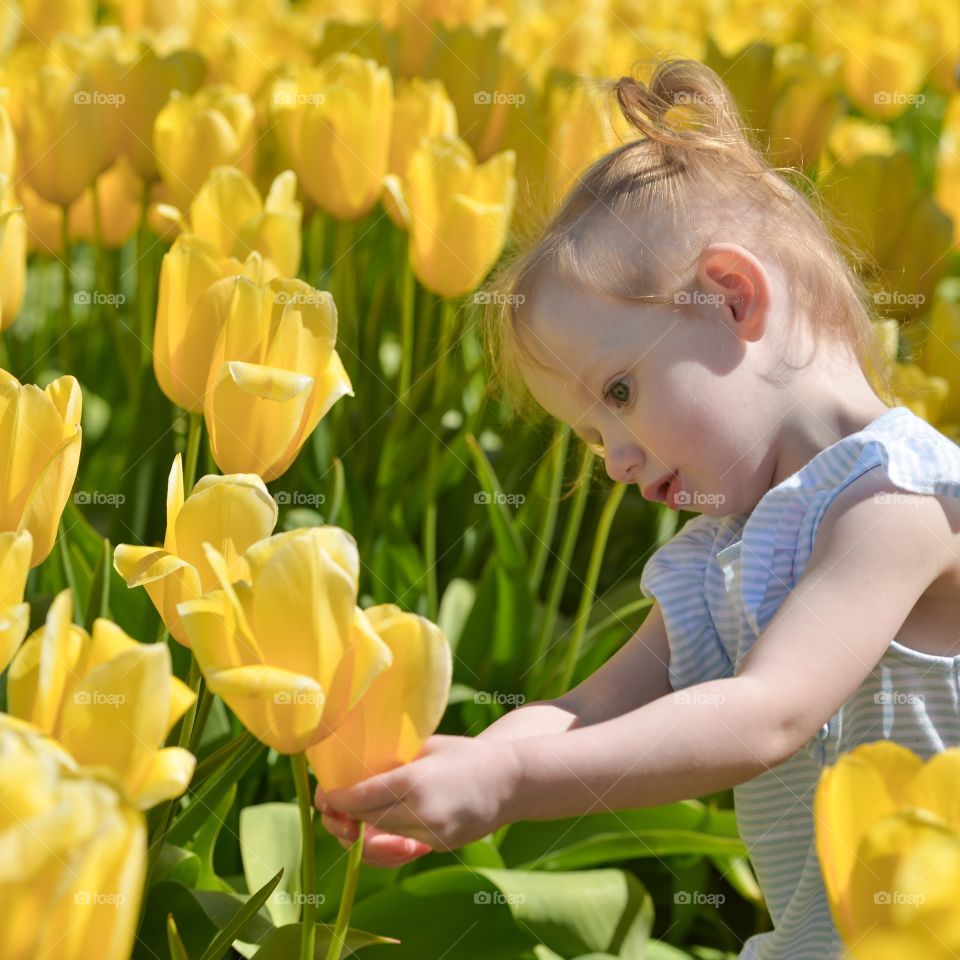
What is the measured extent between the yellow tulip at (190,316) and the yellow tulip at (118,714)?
1.75 feet

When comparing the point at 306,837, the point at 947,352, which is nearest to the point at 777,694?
the point at 306,837

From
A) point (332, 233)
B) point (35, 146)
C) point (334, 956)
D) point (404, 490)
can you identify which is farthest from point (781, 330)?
point (332, 233)

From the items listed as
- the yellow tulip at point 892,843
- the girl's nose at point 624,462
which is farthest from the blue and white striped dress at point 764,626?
the yellow tulip at point 892,843

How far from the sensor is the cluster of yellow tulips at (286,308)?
73 cm

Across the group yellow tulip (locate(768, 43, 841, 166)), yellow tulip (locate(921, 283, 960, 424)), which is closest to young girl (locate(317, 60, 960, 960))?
yellow tulip (locate(921, 283, 960, 424))

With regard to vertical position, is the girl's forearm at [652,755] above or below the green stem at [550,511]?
above

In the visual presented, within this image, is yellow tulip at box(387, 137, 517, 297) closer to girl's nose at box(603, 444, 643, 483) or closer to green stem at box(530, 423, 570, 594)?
green stem at box(530, 423, 570, 594)

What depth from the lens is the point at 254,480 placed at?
0.97m

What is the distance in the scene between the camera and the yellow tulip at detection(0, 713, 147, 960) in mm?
609

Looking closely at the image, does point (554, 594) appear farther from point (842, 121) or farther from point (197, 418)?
point (842, 121)

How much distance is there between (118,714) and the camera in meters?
0.76

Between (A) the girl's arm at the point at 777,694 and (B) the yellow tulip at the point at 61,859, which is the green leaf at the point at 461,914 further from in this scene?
(B) the yellow tulip at the point at 61,859

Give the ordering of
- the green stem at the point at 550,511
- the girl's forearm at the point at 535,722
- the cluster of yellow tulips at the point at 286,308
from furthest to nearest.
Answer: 1. the green stem at the point at 550,511
2. the girl's forearm at the point at 535,722
3. the cluster of yellow tulips at the point at 286,308

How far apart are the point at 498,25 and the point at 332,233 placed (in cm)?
44
